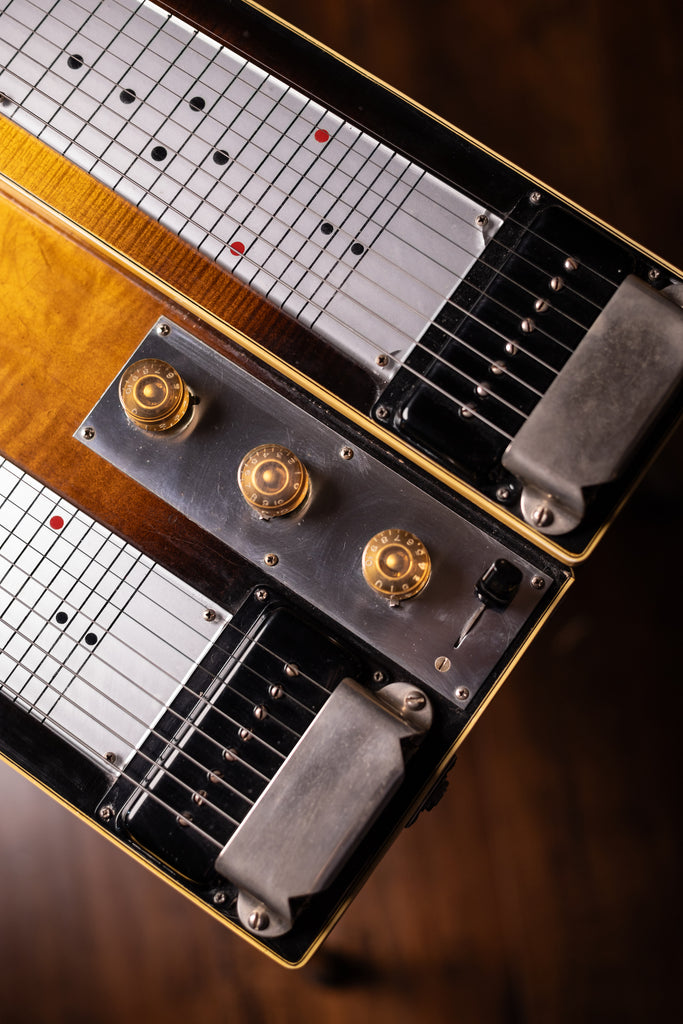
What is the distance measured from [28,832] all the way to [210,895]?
721 mm

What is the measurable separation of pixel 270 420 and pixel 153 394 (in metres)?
0.13

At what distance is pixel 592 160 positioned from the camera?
1.42 m

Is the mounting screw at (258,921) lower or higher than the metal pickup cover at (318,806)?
lower

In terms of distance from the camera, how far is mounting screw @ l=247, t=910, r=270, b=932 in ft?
2.66

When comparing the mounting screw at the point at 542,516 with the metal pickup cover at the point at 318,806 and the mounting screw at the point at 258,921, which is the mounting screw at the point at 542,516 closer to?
the metal pickup cover at the point at 318,806

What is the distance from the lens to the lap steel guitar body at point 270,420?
854mm

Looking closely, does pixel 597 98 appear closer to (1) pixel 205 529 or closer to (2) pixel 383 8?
(2) pixel 383 8

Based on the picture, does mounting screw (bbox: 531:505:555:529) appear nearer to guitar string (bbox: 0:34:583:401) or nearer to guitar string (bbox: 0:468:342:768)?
guitar string (bbox: 0:34:583:401)

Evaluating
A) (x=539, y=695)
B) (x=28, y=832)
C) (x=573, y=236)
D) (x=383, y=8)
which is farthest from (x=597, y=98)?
(x=28, y=832)

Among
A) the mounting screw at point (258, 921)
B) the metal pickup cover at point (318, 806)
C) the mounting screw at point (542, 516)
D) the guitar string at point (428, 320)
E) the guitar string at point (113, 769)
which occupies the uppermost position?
the guitar string at point (428, 320)

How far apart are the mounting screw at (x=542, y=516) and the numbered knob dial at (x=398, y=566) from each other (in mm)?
116

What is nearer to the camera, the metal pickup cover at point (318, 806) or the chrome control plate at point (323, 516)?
the metal pickup cover at point (318, 806)

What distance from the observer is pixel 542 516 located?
0.87 metres

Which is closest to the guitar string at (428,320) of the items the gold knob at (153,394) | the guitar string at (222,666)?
the gold knob at (153,394)
